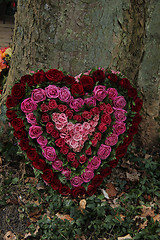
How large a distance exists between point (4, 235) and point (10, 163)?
0.92 m

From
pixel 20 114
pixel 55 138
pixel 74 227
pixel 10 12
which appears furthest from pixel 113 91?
pixel 10 12

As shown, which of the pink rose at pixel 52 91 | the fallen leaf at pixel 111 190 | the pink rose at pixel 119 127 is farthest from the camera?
the fallen leaf at pixel 111 190

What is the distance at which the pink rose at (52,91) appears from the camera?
2.16 m

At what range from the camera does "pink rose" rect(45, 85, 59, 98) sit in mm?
2164

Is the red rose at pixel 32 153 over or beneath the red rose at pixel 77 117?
beneath

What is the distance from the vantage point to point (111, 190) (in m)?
2.80

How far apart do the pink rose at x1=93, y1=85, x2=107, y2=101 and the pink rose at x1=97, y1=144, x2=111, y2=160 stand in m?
0.46

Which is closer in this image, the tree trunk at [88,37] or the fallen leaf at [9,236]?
the fallen leaf at [9,236]

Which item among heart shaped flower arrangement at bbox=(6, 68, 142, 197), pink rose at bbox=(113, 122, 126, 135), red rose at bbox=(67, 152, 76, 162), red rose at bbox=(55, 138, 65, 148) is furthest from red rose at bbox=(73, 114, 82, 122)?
pink rose at bbox=(113, 122, 126, 135)

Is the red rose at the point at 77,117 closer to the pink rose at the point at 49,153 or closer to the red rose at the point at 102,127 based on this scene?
the red rose at the point at 102,127

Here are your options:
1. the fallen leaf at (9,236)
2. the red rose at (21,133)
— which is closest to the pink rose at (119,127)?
the red rose at (21,133)

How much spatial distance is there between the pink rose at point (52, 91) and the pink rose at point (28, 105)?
0.50 feet

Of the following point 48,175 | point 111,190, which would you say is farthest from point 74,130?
point 111,190

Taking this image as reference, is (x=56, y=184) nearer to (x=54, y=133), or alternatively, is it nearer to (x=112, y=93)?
(x=54, y=133)
